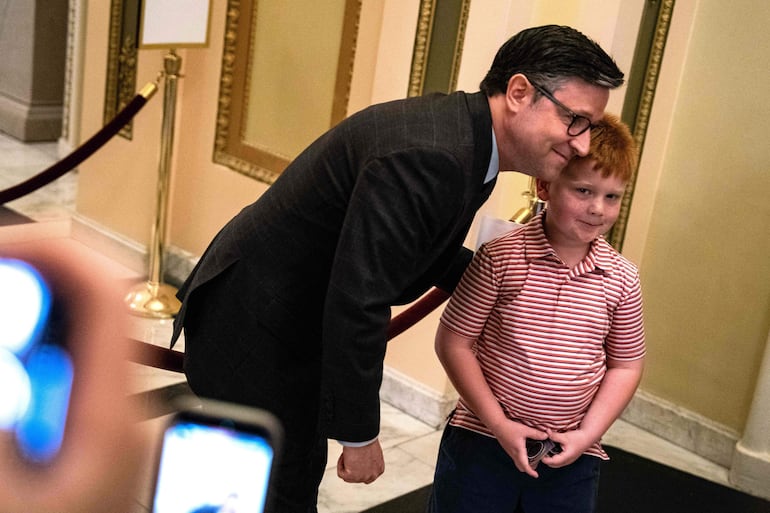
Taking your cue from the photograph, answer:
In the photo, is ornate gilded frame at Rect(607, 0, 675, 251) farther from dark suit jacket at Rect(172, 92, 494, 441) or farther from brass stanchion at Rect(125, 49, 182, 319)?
dark suit jacket at Rect(172, 92, 494, 441)

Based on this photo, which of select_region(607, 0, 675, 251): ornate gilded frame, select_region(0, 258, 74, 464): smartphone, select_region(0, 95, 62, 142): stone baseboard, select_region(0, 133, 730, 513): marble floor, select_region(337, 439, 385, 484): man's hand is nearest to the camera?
select_region(0, 258, 74, 464): smartphone

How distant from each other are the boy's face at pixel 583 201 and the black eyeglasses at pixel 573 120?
5.2 inches

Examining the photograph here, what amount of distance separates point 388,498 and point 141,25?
258 centimetres

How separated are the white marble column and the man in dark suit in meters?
2.30

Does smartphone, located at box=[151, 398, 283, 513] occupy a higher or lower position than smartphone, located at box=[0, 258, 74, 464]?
lower

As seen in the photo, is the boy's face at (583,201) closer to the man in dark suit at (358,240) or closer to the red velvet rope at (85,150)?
the man in dark suit at (358,240)

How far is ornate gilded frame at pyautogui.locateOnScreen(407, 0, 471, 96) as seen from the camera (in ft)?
13.4

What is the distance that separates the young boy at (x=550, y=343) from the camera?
84.0 inches

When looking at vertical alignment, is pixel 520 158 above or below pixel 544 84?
below

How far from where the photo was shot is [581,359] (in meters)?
2.17

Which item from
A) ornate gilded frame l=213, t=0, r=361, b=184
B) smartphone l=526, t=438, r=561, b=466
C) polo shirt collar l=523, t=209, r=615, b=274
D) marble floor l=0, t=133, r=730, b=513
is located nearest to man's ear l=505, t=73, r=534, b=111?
polo shirt collar l=523, t=209, r=615, b=274

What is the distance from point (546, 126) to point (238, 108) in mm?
3465

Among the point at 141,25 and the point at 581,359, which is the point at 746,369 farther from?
the point at 141,25

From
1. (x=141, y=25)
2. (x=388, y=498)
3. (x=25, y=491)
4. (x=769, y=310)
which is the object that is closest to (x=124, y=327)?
(x=25, y=491)
